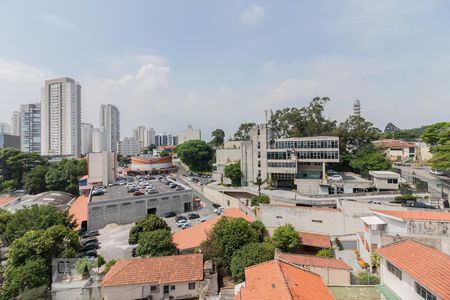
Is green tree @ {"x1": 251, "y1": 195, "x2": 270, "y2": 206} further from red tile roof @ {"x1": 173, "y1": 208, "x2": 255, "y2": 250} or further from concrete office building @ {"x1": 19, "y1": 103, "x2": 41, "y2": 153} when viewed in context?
concrete office building @ {"x1": 19, "y1": 103, "x2": 41, "y2": 153}

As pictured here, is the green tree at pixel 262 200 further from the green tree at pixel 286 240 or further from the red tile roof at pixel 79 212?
the red tile roof at pixel 79 212

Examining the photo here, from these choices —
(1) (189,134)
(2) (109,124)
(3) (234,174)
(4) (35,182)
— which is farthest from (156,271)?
A: (2) (109,124)

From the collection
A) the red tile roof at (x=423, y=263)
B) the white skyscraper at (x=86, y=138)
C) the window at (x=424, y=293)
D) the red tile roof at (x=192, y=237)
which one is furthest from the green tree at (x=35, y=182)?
the window at (x=424, y=293)

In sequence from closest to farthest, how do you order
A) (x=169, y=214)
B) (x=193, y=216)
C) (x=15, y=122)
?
(x=193, y=216) → (x=169, y=214) → (x=15, y=122)

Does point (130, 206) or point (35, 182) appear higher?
point (35, 182)

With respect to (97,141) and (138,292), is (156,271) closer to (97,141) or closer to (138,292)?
(138,292)

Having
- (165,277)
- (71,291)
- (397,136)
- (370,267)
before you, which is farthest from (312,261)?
(397,136)

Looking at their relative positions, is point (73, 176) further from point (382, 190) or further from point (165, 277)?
point (382, 190)
